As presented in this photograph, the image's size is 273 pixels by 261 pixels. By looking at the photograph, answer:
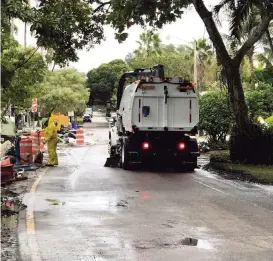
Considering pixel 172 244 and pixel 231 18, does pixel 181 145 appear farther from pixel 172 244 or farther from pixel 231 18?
pixel 172 244

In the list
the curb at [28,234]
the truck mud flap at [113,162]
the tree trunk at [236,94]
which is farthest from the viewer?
the truck mud flap at [113,162]

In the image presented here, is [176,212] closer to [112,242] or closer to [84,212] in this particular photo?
[84,212]

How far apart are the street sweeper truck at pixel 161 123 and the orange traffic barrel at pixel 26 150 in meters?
3.17

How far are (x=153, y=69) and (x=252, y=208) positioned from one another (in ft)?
Result: 35.4

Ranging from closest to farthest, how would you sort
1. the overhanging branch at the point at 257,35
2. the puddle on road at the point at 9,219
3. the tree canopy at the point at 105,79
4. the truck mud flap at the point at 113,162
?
the puddle on road at the point at 9,219 → the overhanging branch at the point at 257,35 → the truck mud flap at the point at 113,162 → the tree canopy at the point at 105,79

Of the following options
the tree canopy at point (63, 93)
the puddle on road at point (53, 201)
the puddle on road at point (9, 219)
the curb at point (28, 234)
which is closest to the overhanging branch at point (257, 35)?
the puddle on road at point (53, 201)

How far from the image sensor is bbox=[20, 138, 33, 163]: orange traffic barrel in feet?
62.7

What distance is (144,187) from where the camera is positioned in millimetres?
14445

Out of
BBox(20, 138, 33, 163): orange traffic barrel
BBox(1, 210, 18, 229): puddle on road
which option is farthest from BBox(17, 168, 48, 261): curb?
BBox(20, 138, 33, 163): orange traffic barrel

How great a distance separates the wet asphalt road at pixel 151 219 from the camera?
7508mm

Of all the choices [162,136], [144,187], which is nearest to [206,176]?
[162,136]

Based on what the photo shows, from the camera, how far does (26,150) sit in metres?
19.2

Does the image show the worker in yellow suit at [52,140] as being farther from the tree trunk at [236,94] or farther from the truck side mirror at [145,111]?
the tree trunk at [236,94]

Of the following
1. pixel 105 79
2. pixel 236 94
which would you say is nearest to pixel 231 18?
pixel 236 94
